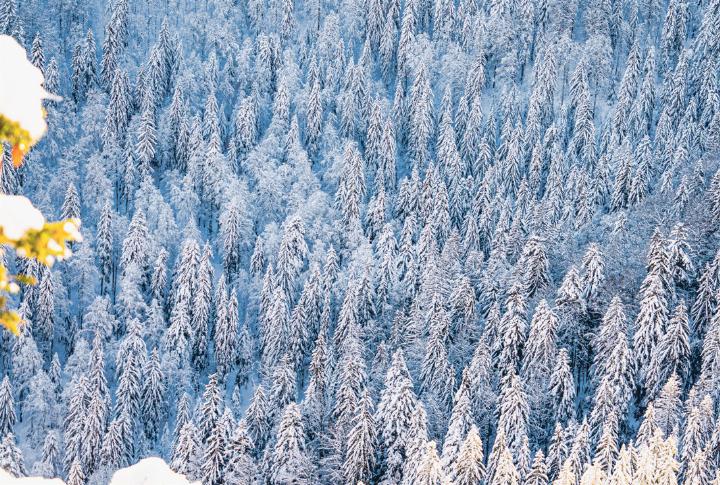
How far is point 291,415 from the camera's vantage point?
280 feet

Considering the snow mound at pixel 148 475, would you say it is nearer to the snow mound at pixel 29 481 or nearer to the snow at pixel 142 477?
the snow at pixel 142 477

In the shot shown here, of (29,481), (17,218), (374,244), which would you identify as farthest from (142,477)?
(374,244)

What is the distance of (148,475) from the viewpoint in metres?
5.91

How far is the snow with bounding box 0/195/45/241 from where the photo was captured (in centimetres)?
545

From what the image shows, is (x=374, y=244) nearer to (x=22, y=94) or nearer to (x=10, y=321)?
(x=10, y=321)

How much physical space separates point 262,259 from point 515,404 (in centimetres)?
4705

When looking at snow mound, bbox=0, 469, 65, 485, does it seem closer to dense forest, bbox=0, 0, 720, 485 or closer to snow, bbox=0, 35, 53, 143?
snow, bbox=0, 35, 53, 143

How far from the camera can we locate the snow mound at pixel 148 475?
19.2 ft

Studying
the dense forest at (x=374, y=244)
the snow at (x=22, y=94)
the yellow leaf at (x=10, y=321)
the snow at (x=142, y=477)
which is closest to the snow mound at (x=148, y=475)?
the snow at (x=142, y=477)

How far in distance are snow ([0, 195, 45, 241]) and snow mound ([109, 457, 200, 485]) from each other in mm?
1667

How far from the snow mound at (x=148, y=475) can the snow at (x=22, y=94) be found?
2.22 m

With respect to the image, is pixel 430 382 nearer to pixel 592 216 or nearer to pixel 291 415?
pixel 291 415

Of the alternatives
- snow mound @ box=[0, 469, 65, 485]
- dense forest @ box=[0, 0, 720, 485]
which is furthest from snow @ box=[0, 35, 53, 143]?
dense forest @ box=[0, 0, 720, 485]

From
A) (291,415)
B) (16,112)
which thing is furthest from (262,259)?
(16,112)
